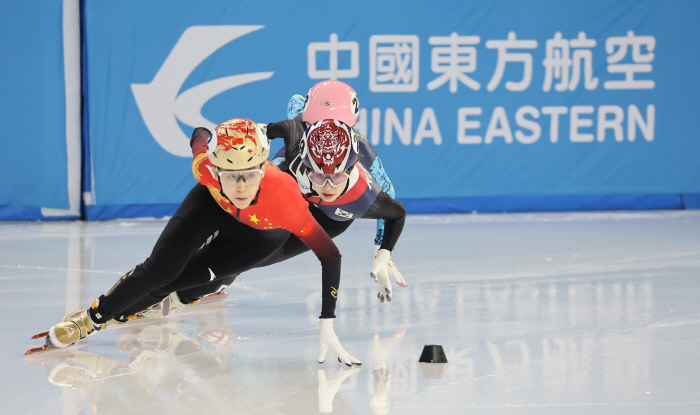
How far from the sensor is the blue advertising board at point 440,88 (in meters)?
6.99

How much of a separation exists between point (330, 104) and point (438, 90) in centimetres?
403

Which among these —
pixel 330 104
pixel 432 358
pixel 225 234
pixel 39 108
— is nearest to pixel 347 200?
pixel 225 234

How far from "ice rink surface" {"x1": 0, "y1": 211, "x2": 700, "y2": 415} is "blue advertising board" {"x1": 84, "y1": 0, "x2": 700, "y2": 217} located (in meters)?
1.97

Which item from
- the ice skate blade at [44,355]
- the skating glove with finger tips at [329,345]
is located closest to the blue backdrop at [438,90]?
the ice skate blade at [44,355]

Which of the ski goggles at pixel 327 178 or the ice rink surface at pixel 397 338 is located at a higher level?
the ski goggles at pixel 327 178

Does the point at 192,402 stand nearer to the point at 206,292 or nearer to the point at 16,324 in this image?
the point at 206,292

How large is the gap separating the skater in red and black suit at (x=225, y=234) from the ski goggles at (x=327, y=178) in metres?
0.10

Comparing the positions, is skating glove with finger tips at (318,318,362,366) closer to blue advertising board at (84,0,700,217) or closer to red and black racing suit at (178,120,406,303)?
red and black racing suit at (178,120,406,303)

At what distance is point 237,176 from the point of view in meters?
2.60

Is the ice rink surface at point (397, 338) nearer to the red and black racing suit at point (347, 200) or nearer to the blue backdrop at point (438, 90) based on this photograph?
the red and black racing suit at point (347, 200)

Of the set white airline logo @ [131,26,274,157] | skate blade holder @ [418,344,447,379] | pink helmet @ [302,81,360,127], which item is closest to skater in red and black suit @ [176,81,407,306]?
pink helmet @ [302,81,360,127]

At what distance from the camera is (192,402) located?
2275mm

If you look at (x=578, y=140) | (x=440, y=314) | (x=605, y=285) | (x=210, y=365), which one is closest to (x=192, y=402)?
(x=210, y=365)

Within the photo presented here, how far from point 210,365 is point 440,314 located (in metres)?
1.18
